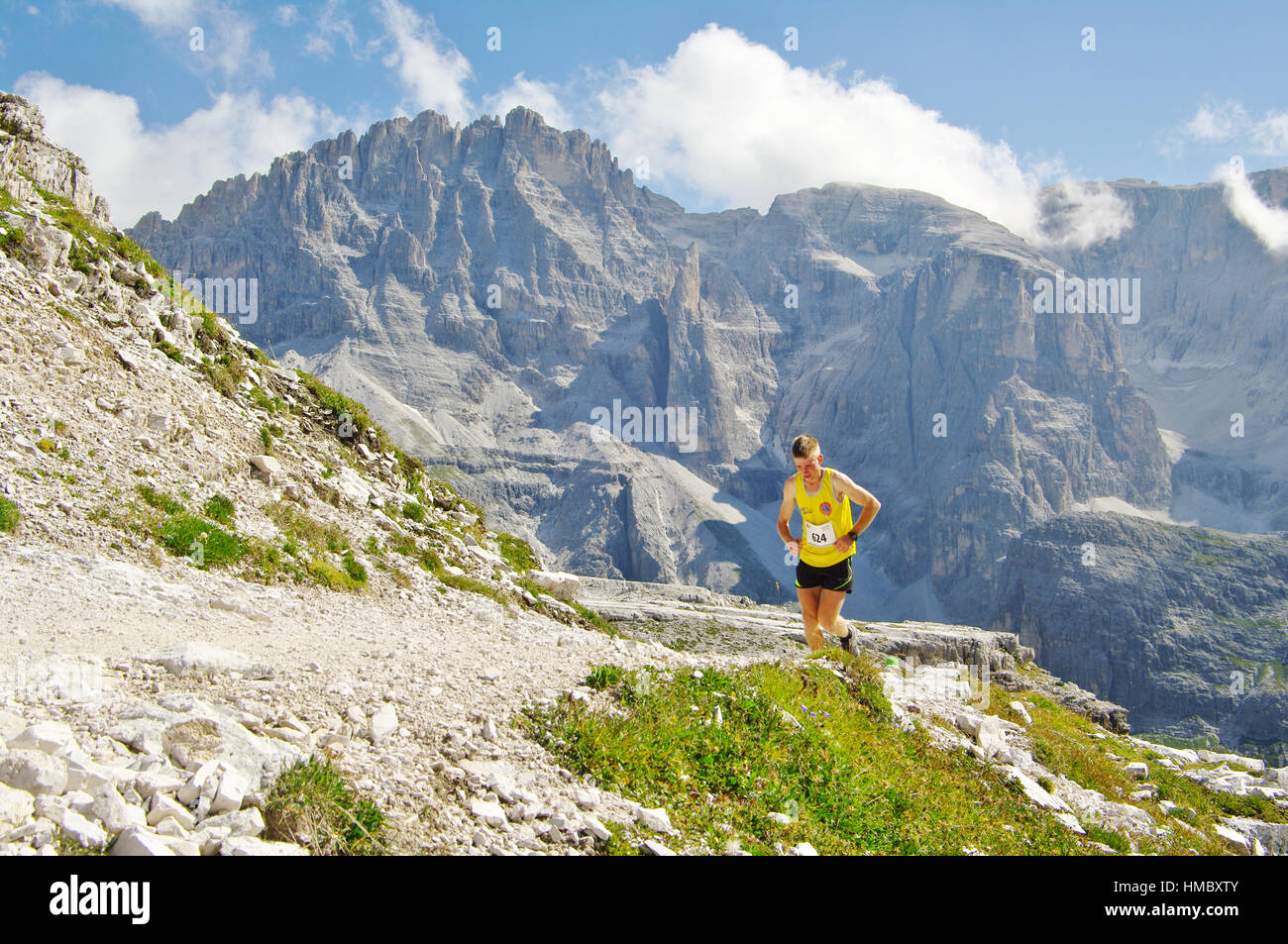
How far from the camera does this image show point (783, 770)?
7.91 meters

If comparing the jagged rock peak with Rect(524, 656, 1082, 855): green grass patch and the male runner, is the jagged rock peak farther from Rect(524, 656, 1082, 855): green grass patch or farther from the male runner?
Rect(524, 656, 1082, 855): green grass patch

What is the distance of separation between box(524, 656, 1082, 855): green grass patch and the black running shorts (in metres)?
1.97

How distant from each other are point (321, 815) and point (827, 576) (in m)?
8.51

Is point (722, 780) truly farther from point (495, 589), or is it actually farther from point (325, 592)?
point (495, 589)

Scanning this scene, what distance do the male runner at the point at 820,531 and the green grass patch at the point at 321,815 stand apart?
23.3 feet

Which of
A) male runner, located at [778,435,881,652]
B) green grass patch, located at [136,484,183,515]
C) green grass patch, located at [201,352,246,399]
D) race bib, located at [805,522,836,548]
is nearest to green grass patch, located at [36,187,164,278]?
green grass patch, located at [201,352,246,399]

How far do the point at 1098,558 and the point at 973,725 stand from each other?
17360 cm

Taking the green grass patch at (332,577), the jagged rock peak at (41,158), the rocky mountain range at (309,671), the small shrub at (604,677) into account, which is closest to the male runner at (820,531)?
the rocky mountain range at (309,671)

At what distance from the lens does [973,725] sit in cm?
1218

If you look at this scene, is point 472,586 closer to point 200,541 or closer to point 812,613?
point 200,541

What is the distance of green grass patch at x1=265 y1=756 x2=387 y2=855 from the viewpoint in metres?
5.17

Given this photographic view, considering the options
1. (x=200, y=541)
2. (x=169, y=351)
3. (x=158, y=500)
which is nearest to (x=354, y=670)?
(x=200, y=541)
